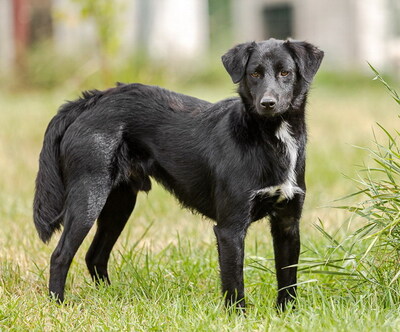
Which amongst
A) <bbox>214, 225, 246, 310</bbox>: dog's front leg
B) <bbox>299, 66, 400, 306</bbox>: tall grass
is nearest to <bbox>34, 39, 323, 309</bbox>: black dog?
<bbox>214, 225, 246, 310</bbox>: dog's front leg

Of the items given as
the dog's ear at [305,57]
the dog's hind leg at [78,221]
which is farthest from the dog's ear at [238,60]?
the dog's hind leg at [78,221]

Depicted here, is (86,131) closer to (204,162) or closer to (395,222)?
(204,162)

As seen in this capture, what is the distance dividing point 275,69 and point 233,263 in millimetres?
1084

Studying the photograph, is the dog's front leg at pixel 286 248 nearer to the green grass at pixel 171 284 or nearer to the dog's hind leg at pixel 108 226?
the green grass at pixel 171 284

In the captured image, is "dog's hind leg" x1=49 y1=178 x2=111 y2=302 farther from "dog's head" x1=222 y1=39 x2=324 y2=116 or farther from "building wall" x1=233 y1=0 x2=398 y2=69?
"building wall" x1=233 y1=0 x2=398 y2=69

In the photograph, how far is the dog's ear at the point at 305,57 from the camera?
4164mm

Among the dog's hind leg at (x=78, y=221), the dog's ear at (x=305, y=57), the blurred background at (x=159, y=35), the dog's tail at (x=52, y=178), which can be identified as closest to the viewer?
the dog's ear at (x=305, y=57)

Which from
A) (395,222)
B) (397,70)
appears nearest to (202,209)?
(395,222)

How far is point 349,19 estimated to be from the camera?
1942 centimetres

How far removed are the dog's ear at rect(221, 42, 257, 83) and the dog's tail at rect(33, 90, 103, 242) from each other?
0.91m

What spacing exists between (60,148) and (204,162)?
93cm

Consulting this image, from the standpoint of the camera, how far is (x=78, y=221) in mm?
4410

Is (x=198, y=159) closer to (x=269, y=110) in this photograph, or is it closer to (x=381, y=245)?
(x=269, y=110)

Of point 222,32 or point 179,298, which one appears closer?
point 179,298
